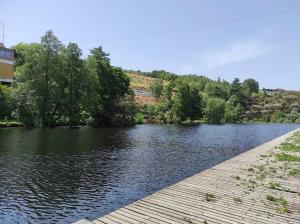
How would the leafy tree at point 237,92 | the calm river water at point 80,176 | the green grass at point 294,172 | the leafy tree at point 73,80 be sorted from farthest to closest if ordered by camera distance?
1. the leafy tree at point 237,92
2. the leafy tree at point 73,80
3. the green grass at point 294,172
4. the calm river water at point 80,176

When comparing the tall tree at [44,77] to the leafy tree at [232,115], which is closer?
the tall tree at [44,77]

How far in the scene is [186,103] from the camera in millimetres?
121375

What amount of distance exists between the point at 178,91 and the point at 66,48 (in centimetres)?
5395

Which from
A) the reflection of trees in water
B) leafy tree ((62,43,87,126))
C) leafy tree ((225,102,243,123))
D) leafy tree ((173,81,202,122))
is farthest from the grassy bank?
leafy tree ((225,102,243,123))

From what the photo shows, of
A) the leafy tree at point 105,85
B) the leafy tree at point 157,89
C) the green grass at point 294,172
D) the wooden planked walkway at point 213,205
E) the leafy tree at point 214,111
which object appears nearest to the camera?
the wooden planked walkway at point 213,205

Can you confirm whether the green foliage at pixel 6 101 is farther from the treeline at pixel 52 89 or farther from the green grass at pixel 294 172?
the green grass at pixel 294 172

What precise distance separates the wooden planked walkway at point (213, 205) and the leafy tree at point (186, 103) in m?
99.5

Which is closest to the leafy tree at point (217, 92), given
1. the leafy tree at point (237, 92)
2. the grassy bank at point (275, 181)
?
the leafy tree at point (237, 92)

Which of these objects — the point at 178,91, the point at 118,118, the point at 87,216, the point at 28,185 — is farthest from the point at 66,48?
the point at 87,216

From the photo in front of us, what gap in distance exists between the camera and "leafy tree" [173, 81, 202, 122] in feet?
391

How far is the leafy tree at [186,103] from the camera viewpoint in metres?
119

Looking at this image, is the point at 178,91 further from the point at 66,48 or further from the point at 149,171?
the point at 149,171

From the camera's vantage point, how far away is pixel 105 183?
69.9 ft

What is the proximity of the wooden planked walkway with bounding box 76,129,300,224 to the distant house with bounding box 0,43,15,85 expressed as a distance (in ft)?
272
